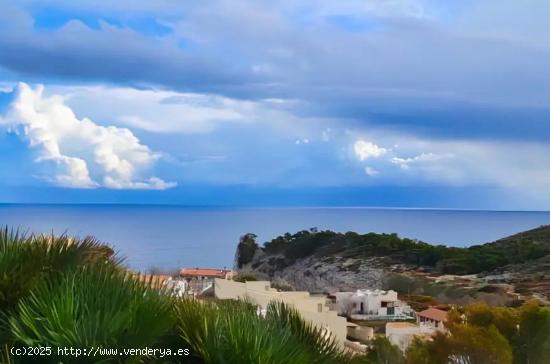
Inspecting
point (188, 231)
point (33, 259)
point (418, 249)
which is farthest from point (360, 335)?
point (188, 231)

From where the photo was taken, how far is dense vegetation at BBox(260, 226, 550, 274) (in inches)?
1400

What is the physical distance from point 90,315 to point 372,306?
16229mm

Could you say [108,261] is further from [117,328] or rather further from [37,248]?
[117,328]

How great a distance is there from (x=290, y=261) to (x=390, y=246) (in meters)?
5.92

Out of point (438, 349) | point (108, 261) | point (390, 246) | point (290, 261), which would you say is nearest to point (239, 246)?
point (290, 261)

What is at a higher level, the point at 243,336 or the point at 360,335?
the point at 243,336

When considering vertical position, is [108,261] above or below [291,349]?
above

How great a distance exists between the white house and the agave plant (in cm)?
1409

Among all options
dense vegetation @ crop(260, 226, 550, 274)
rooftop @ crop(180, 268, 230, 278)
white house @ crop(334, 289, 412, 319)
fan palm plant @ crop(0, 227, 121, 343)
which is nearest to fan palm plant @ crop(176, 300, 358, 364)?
fan palm plant @ crop(0, 227, 121, 343)

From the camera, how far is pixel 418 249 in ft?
128

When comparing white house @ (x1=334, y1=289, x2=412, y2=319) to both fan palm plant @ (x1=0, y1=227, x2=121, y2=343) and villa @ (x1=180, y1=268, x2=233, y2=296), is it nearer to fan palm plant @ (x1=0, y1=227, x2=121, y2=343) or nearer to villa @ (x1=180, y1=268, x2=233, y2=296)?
villa @ (x1=180, y1=268, x2=233, y2=296)

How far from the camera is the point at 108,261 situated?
14.5 ft

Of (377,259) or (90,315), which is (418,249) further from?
(90,315)

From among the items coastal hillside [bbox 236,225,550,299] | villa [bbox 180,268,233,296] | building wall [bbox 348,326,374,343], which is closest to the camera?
villa [bbox 180,268,233,296]
